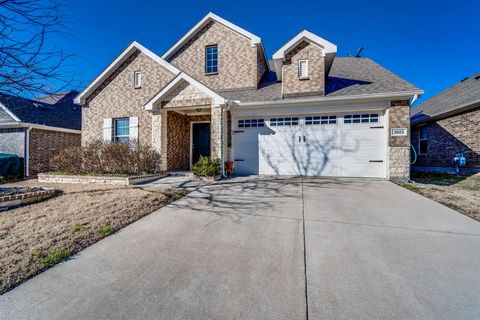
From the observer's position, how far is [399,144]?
771cm

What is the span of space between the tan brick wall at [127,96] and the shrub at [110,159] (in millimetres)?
1708

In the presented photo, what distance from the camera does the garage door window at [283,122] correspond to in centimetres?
891

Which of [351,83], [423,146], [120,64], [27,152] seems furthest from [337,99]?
[27,152]

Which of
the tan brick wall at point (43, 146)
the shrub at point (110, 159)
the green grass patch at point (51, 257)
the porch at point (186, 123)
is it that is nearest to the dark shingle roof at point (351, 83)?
the porch at point (186, 123)

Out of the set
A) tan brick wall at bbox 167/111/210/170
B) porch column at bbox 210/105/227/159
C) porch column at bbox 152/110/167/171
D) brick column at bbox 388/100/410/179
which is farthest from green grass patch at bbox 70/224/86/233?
brick column at bbox 388/100/410/179

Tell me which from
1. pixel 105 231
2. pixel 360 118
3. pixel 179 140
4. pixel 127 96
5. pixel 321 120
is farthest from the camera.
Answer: pixel 127 96

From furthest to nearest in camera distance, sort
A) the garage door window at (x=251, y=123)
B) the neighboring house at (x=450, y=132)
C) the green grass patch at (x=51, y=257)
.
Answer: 1. the garage door window at (x=251, y=123)
2. the neighboring house at (x=450, y=132)
3. the green grass patch at (x=51, y=257)

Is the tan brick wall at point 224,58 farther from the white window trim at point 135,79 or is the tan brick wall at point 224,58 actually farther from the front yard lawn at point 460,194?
the front yard lawn at point 460,194

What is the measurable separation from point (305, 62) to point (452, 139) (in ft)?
27.0

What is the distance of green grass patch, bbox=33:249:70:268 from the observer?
96.2 inches

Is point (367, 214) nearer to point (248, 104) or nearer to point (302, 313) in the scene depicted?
point (302, 313)

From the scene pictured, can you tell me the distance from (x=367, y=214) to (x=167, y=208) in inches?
164

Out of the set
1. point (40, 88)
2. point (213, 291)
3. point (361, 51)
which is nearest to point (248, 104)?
point (40, 88)

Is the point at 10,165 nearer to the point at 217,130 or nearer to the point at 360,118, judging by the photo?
the point at 217,130
